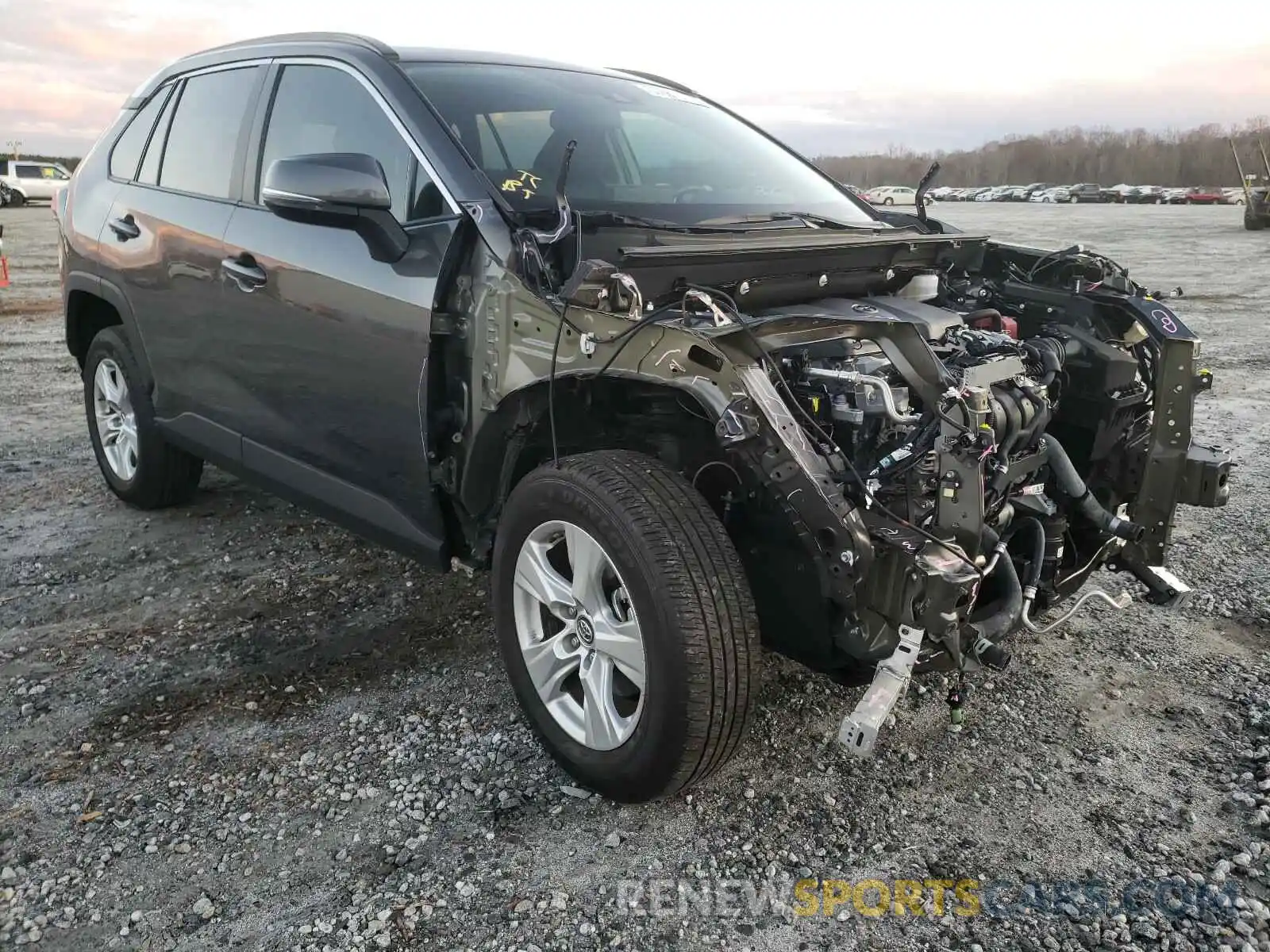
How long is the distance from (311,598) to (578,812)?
5.81 feet

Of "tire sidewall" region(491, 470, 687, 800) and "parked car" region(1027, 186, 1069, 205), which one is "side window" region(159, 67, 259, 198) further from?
"parked car" region(1027, 186, 1069, 205)

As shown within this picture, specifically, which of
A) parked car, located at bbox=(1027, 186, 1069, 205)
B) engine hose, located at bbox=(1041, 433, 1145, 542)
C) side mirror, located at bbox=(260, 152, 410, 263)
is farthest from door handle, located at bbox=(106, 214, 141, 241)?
parked car, located at bbox=(1027, 186, 1069, 205)

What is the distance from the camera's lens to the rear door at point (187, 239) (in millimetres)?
3746

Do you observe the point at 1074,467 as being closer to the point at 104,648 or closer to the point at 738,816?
the point at 738,816

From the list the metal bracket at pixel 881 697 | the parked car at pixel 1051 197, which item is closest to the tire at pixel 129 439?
the metal bracket at pixel 881 697

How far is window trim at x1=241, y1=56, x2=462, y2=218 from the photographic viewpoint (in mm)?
2922

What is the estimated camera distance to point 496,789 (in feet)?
8.92

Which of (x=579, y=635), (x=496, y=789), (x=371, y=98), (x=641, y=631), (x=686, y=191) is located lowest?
(x=496, y=789)

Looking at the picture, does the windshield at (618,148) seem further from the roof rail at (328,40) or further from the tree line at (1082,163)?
the tree line at (1082,163)

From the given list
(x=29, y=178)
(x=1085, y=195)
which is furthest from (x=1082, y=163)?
(x=29, y=178)

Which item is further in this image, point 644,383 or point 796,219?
point 796,219

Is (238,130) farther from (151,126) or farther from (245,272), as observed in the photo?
Result: (151,126)

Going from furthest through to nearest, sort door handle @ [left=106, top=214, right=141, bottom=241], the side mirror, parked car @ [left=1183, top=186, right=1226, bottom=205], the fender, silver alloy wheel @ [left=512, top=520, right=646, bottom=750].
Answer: parked car @ [left=1183, top=186, right=1226, bottom=205] → the fender → door handle @ [left=106, top=214, right=141, bottom=241] → the side mirror → silver alloy wheel @ [left=512, top=520, right=646, bottom=750]

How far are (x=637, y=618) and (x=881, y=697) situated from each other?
0.59m
